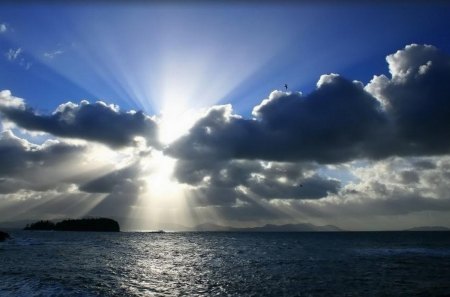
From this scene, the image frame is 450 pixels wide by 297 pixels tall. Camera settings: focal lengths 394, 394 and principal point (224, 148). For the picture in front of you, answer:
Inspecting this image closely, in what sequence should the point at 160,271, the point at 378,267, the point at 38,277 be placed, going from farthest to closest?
1. the point at 378,267
2. the point at 160,271
3. the point at 38,277

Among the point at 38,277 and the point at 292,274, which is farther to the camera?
the point at 292,274

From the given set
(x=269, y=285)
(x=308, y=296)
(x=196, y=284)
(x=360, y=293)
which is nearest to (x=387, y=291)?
(x=360, y=293)

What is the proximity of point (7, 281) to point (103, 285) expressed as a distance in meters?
10.4

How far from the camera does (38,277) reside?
44.0 m

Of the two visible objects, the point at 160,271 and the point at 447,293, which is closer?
the point at 447,293

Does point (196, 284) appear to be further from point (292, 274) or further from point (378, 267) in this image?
point (378, 267)

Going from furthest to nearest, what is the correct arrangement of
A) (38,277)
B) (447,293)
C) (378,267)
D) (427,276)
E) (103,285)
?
(378,267), (427,276), (38,277), (103,285), (447,293)

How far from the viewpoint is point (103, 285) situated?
1556 inches

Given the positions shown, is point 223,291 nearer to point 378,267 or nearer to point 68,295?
point 68,295

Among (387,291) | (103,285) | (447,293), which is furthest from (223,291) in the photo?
(447,293)

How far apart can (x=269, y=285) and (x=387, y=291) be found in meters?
11.4

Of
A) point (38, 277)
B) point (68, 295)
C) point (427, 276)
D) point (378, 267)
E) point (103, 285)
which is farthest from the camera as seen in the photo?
point (378, 267)

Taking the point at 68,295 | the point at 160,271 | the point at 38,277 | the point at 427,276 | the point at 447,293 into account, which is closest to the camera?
the point at 68,295

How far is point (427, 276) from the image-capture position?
4794 centimetres
